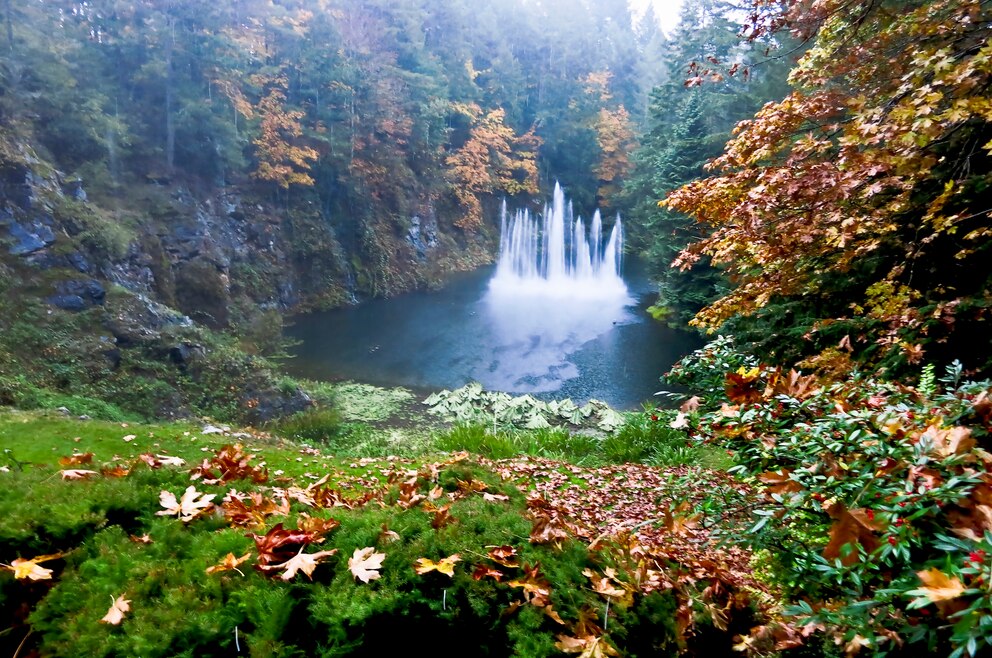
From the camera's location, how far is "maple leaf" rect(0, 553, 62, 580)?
72.9 inches

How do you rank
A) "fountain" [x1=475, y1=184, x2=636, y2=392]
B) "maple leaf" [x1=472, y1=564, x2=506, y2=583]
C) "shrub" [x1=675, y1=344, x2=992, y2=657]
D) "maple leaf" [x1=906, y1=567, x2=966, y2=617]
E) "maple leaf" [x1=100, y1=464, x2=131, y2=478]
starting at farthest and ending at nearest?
"fountain" [x1=475, y1=184, x2=636, y2=392] → "maple leaf" [x1=100, y1=464, x2=131, y2=478] → "maple leaf" [x1=472, y1=564, x2=506, y2=583] → "shrub" [x1=675, y1=344, x2=992, y2=657] → "maple leaf" [x1=906, y1=567, x2=966, y2=617]

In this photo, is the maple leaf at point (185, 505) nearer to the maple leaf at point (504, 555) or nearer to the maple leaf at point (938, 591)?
Answer: the maple leaf at point (504, 555)

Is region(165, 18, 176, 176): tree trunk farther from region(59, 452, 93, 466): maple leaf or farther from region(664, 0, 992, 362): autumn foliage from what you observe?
region(59, 452, 93, 466): maple leaf

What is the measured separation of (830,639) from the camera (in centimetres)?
167

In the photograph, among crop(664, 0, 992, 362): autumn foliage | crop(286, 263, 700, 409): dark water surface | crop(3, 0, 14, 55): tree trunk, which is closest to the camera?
crop(664, 0, 992, 362): autumn foliage

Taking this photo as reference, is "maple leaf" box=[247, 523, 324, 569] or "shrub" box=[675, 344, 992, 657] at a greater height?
"shrub" box=[675, 344, 992, 657]

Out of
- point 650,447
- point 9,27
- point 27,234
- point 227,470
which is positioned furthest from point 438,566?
point 9,27

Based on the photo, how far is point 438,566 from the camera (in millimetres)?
1862

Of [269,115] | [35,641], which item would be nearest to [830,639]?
[35,641]

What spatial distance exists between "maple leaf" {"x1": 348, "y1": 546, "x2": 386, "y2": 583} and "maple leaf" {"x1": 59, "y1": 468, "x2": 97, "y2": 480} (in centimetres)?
150

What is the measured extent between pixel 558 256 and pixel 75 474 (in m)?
30.8

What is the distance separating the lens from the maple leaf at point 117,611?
1.74 metres

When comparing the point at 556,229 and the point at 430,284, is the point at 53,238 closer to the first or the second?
the point at 430,284

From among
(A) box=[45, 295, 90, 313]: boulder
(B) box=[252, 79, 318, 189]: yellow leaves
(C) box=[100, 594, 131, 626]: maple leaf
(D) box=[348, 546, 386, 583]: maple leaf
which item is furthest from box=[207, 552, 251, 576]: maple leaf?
(B) box=[252, 79, 318, 189]: yellow leaves
